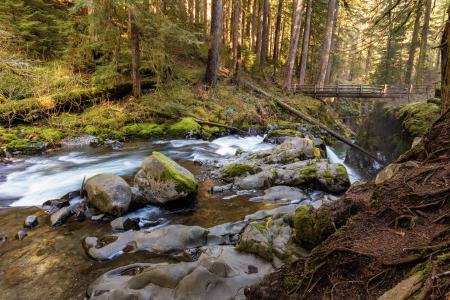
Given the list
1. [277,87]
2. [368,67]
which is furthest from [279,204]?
[368,67]

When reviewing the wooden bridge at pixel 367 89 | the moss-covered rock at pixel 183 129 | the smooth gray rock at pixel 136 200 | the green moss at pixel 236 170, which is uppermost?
the wooden bridge at pixel 367 89

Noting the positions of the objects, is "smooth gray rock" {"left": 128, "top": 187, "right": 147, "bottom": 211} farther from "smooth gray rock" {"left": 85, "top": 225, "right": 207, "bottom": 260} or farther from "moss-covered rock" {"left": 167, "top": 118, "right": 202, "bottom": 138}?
"moss-covered rock" {"left": 167, "top": 118, "right": 202, "bottom": 138}

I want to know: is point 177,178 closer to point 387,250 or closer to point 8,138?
point 387,250

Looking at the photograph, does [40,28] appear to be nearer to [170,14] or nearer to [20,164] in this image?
[170,14]

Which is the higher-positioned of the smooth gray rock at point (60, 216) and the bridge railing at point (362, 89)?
the bridge railing at point (362, 89)

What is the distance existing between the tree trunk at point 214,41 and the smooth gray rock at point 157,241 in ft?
43.2

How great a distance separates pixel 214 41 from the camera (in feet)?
50.2

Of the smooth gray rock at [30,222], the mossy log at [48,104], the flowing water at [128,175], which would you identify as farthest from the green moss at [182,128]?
Result: the smooth gray rock at [30,222]

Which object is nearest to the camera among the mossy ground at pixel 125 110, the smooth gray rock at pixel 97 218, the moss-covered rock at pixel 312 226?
the moss-covered rock at pixel 312 226

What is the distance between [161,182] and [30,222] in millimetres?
2767

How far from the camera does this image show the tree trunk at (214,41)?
48.4 feet

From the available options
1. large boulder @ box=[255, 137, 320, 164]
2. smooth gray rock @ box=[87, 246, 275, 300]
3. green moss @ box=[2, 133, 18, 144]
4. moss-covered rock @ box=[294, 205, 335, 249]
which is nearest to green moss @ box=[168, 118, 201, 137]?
large boulder @ box=[255, 137, 320, 164]

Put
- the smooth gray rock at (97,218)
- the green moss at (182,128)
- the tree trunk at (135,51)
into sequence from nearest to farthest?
the smooth gray rock at (97,218), the tree trunk at (135,51), the green moss at (182,128)

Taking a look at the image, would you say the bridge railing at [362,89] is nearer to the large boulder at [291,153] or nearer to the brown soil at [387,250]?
the large boulder at [291,153]
